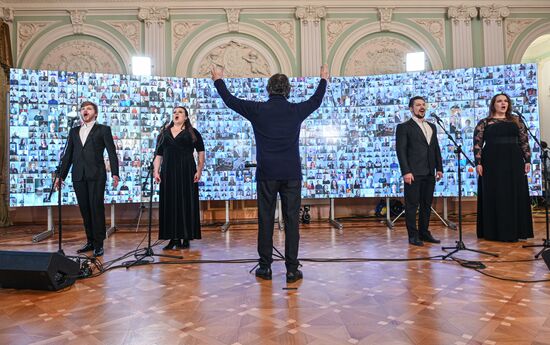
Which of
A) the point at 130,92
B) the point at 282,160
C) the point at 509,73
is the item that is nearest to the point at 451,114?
the point at 509,73

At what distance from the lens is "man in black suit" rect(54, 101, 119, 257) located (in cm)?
389

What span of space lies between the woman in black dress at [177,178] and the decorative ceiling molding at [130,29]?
362 centimetres

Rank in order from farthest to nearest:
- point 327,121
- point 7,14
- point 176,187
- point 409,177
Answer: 1. point 7,14
2. point 327,121
3. point 409,177
4. point 176,187

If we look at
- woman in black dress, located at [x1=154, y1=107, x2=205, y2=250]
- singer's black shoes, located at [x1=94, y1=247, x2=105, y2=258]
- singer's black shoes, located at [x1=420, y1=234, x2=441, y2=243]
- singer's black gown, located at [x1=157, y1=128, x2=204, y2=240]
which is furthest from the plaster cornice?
singer's black shoes, located at [x1=94, y1=247, x2=105, y2=258]

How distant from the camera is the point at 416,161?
4.25 metres

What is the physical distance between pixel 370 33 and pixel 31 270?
6416 millimetres

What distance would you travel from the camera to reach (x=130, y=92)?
5793 millimetres

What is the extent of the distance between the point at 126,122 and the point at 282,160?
3787 mm

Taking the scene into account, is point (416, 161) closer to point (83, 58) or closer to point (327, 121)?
point (327, 121)

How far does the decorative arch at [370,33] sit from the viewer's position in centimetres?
707

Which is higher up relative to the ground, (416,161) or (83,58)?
(83,58)

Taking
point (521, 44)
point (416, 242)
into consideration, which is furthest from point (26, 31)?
point (521, 44)

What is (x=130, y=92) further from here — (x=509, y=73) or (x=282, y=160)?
(x=509, y=73)

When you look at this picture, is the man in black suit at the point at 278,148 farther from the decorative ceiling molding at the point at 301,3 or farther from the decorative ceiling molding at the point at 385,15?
the decorative ceiling molding at the point at 385,15
